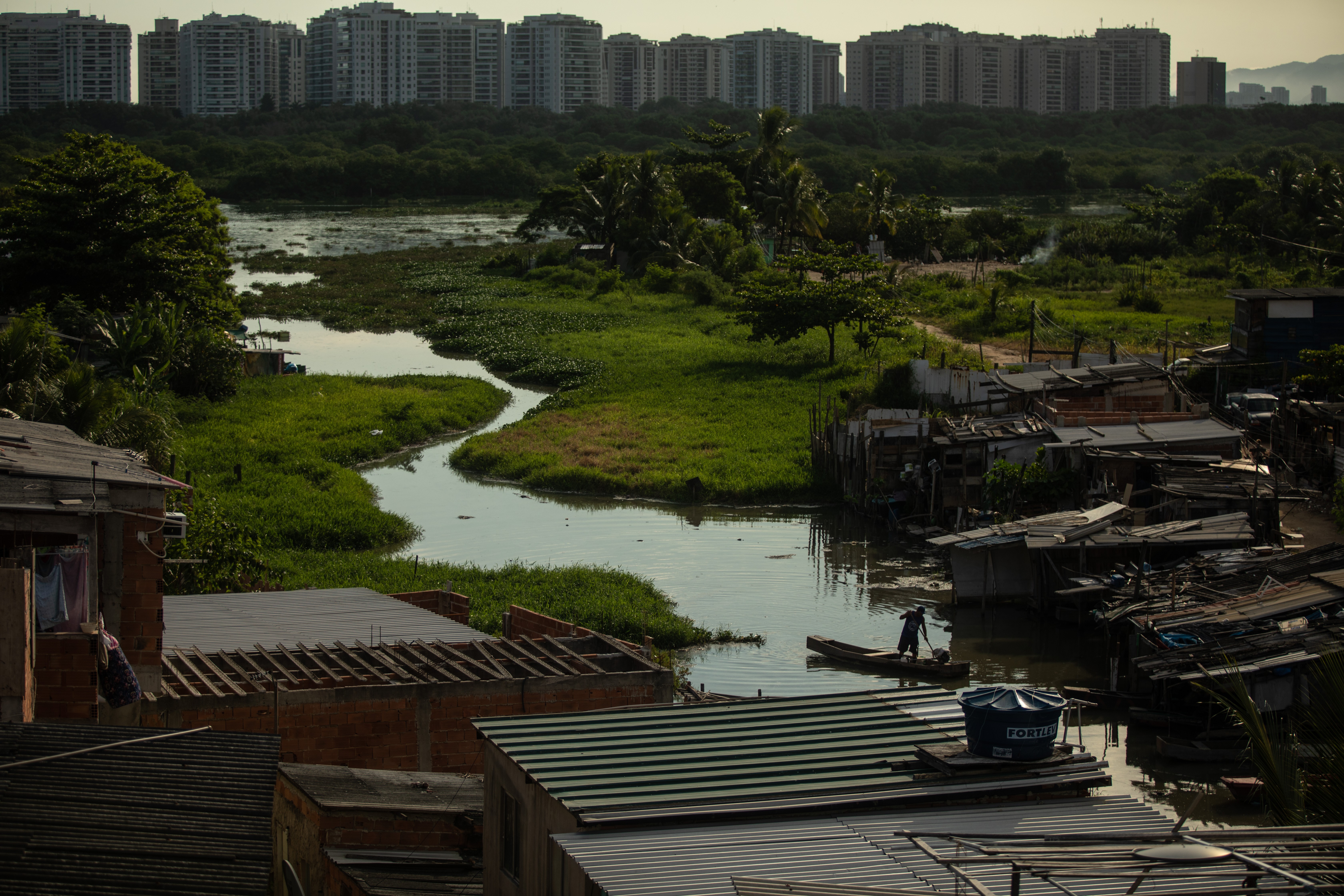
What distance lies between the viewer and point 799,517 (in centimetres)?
2841

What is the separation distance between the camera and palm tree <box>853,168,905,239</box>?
6328cm

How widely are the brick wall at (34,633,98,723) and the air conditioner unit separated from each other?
1336 millimetres

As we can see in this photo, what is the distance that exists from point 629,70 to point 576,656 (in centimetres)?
19000

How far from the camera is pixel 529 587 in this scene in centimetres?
2188

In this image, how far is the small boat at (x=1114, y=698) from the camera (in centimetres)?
1712

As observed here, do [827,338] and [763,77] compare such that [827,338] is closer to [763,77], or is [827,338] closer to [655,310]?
[655,310]

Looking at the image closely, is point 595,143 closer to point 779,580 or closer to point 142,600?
point 779,580

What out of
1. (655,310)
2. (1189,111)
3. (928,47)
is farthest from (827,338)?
(928,47)

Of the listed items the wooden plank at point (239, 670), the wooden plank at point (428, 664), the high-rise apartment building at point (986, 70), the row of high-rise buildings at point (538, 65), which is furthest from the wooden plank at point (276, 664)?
the high-rise apartment building at point (986, 70)

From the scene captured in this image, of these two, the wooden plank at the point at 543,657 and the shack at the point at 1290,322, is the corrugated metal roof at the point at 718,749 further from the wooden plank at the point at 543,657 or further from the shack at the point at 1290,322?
the shack at the point at 1290,322

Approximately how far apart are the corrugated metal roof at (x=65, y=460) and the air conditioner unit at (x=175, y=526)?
25 centimetres

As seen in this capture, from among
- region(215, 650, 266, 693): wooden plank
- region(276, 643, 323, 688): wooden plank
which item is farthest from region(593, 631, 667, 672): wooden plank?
region(215, 650, 266, 693): wooden plank

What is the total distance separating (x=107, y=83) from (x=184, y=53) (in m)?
11.8

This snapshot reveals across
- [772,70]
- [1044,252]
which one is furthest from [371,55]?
[1044,252]
